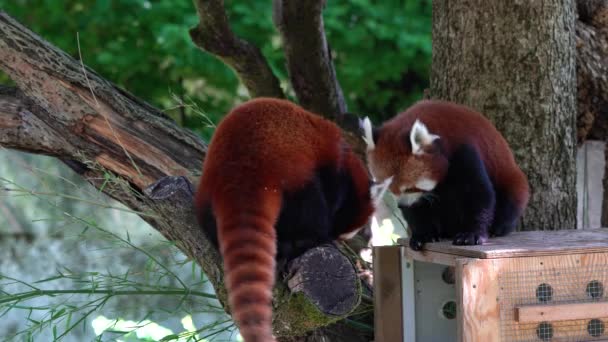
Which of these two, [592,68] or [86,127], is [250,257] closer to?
[86,127]

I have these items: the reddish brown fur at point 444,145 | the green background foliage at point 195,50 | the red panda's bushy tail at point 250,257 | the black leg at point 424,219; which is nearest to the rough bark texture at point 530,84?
the reddish brown fur at point 444,145

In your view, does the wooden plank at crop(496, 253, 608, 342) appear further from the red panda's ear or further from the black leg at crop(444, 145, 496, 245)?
the red panda's ear

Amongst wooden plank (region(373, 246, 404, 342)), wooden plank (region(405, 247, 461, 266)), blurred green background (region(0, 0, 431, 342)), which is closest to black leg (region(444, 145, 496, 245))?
wooden plank (region(405, 247, 461, 266))

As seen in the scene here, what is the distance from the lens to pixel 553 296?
7.36 feet

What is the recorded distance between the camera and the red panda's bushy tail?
1814 millimetres

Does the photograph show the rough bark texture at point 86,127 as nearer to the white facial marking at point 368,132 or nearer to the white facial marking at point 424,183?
the white facial marking at point 368,132

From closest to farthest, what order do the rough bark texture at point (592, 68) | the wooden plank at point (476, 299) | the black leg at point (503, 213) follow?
the wooden plank at point (476, 299) < the black leg at point (503, 213) < the rough bark texture at point (592, 68)

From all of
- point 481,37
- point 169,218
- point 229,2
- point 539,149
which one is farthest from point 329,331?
point 229,2

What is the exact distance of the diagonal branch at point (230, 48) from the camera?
340 centimetres

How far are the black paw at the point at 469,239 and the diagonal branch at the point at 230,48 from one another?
147 centimetres

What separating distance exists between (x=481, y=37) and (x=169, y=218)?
1.42m

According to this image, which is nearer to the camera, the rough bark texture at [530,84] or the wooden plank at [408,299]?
the wooden plank at [408,299]

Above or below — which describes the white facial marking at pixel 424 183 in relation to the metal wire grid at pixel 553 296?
above

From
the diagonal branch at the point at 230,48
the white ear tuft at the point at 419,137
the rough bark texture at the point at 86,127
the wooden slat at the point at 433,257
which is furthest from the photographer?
the diagonal branch at the point at 230,48
